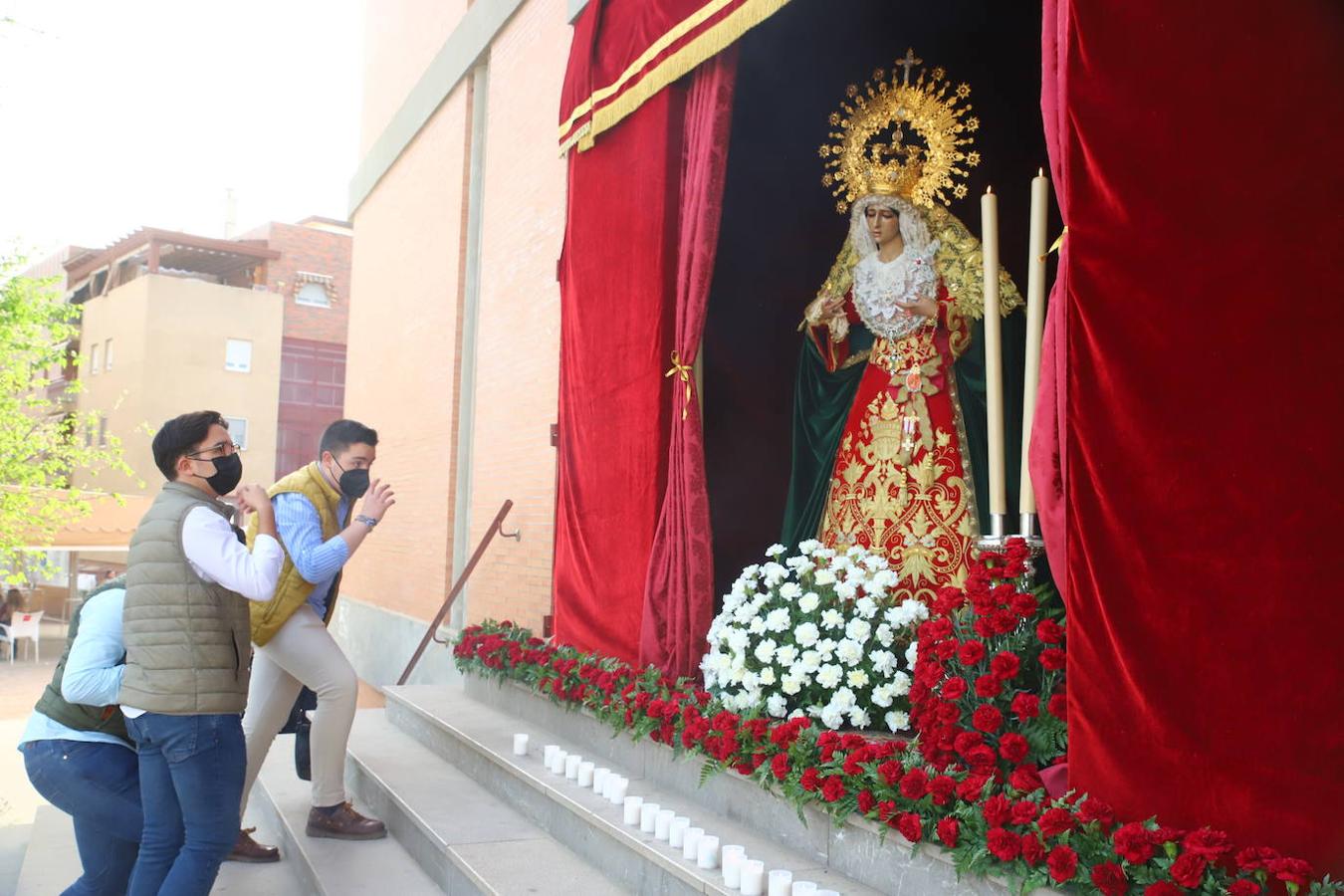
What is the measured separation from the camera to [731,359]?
554cm

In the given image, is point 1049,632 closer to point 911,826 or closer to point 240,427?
point 911,826

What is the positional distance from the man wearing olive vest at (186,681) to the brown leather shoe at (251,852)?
157 centimetres

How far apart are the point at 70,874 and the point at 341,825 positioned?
1189mm

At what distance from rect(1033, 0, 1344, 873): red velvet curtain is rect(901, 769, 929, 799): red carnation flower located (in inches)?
15.2

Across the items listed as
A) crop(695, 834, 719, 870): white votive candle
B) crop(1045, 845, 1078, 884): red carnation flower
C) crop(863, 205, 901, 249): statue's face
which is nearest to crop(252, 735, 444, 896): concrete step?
crop(695, 834, 719, 870): white votive candle

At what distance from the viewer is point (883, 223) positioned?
4711 millimetres

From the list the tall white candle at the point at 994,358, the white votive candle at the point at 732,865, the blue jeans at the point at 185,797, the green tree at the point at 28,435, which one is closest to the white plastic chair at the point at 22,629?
the green tree at the point at 28,435

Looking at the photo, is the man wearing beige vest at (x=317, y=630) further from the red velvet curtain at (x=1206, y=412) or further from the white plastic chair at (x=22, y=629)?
the white plastic chair at (x=22, y=629)

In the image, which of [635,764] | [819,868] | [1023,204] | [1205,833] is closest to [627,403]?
[635,764]

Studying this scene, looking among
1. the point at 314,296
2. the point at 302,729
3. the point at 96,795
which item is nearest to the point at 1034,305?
the point at 96,795

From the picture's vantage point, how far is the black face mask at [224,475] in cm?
322

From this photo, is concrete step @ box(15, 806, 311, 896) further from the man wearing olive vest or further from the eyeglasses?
the eyeglasses

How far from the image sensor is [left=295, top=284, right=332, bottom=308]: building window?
31.3m

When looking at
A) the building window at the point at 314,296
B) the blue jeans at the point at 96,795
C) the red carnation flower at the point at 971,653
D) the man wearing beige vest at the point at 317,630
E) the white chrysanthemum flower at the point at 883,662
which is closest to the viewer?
the red carnation flower at the point at 971,653
